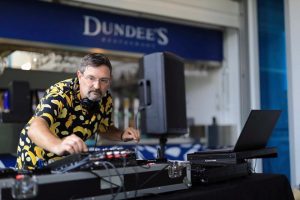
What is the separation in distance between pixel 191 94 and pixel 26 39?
7.31 feet

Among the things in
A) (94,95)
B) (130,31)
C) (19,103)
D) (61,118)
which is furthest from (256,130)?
(130,31)

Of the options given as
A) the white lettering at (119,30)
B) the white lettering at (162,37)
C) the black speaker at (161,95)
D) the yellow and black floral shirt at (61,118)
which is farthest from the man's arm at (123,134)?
the white lettering at (162,37)

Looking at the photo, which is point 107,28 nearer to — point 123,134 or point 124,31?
point 124,31

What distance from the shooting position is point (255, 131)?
5.89 feet

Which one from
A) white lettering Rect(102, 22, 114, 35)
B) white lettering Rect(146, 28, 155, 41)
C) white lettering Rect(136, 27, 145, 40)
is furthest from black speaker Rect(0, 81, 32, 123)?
white lettering Rect(146, 28, 155, 41)

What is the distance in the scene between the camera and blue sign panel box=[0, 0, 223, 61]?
3504mm

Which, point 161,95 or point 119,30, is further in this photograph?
→ point 119,30

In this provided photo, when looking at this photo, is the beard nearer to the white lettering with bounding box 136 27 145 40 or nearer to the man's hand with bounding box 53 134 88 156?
the man's hand with bounding box 53 134 88 156

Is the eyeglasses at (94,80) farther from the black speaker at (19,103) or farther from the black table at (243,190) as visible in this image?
the black speaker at (19,103)

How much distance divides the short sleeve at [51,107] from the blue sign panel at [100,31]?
1.97 meters

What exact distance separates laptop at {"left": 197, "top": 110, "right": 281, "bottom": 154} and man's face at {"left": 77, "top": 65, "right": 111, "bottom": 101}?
1.69ft

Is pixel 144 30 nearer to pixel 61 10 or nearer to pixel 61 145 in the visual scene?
pixel 61 10

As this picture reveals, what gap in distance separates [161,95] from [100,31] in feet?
3.65

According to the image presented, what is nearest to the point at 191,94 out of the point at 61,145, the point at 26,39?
the point at 26,39
